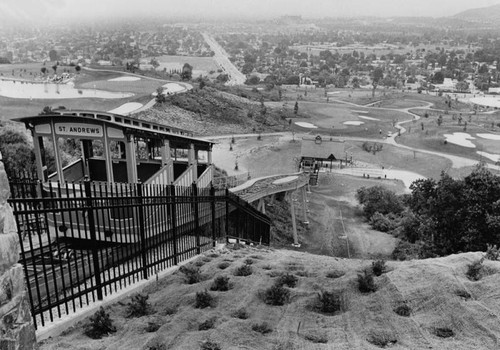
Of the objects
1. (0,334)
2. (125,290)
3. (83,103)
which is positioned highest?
(0,334)

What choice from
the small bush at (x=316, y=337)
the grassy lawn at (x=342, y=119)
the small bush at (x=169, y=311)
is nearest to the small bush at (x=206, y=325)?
the small bush at (x=169, y=311)

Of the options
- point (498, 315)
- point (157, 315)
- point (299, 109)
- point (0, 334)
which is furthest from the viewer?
point (299, 109)

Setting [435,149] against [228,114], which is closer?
[435,149]

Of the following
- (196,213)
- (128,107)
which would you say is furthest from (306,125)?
(196,213)

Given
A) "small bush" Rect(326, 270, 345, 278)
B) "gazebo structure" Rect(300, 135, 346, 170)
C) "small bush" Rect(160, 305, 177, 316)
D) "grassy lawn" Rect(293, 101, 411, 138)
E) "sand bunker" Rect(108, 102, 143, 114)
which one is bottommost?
"grassy lawn" Rect(293, 101, 411, 138)

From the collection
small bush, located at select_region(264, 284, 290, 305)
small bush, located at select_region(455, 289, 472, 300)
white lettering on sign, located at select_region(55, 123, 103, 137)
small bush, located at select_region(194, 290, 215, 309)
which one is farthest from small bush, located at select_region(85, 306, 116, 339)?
white lettering on sign, located at select_region(55, 123, 103, 137)

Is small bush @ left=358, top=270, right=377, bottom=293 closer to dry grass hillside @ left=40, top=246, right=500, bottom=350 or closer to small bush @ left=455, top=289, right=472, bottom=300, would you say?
dry grass hillside @ left=40, top=246, right=500, bottom=350

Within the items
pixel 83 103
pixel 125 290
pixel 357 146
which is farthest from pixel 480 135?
pixel 125 290

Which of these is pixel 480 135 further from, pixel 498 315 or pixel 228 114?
pixel 498 315
